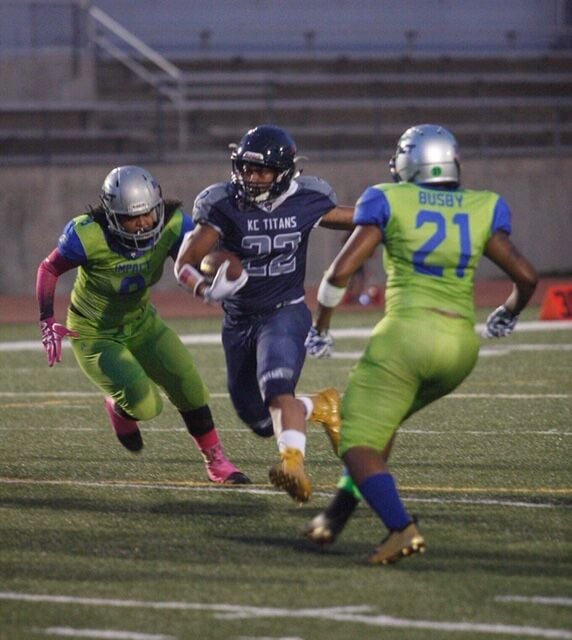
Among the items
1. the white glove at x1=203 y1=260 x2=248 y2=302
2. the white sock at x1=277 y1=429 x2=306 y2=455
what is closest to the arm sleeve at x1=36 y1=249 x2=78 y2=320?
the white glove at x1=203 y1=260 x2=248 y2=302

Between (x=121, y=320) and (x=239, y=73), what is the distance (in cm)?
1621

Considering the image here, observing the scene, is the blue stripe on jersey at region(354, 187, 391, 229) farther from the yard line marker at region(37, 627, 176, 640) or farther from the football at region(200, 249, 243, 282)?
the yard line marker at region(37, 627, 176, 640)

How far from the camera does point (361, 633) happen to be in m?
4.34

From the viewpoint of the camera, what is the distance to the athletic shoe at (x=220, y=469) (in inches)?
279

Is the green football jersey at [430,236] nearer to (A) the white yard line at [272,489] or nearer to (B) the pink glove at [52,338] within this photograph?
(A) the white yard line at [272,489]

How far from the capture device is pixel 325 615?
14.9 feet

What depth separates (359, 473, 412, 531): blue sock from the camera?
5.14m

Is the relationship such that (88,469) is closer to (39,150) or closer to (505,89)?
(39,150)

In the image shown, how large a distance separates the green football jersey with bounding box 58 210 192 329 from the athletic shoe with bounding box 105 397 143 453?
1.51 feet

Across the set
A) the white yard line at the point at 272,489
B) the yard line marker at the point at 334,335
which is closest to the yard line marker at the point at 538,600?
the white yard line at the point at 272,489

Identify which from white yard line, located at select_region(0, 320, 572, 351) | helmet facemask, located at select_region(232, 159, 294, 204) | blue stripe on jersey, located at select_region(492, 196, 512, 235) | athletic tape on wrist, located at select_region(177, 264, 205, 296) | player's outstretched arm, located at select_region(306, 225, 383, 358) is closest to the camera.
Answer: player's outstretched arm, located at select_region(306, 225, 383, 358)

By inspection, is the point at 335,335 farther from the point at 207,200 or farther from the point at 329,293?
the point at 329,293

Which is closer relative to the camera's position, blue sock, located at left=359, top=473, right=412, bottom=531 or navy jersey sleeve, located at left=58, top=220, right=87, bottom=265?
blue sock, located at left=359, top=473, right=412, bottom=531

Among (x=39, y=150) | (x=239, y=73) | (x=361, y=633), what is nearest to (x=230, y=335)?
(x=361, y=633)
